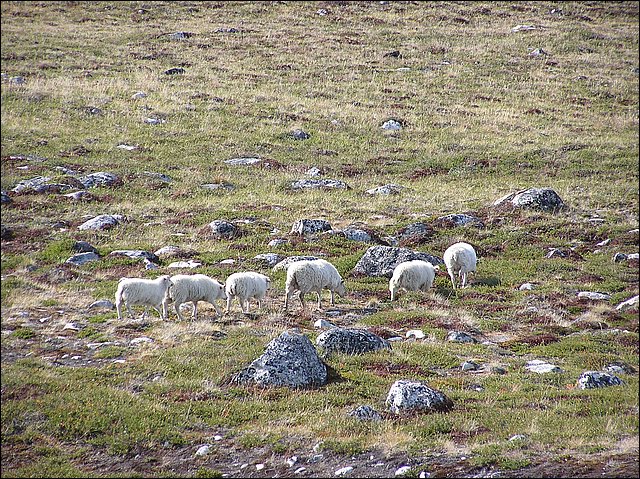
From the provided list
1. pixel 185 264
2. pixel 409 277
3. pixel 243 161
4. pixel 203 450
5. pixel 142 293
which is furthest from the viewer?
pixel 243 161

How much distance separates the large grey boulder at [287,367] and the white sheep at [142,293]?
6.02 meters

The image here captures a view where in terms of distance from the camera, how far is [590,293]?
73.4 ft

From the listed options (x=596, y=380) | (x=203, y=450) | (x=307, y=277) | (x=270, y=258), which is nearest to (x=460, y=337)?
(x=596, y=380)

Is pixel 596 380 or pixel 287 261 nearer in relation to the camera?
pixel 596 380

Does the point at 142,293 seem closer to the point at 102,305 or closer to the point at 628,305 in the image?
the point at 102,305

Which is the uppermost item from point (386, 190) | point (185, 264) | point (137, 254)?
point (386, 190)

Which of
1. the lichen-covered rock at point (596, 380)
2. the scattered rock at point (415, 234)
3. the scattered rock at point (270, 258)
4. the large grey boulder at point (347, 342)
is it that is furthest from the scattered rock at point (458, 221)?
the lichen-covered rock at point (596, 380)

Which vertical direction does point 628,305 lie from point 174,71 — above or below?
below

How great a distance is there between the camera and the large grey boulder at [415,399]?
39.8ft

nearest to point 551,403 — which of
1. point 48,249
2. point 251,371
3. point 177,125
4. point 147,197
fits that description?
point 251,371

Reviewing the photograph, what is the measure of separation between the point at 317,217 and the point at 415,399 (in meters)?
21.3

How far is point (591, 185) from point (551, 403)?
1150 inches

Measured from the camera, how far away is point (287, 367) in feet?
44.6

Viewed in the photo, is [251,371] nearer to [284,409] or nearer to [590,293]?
[284,409]
